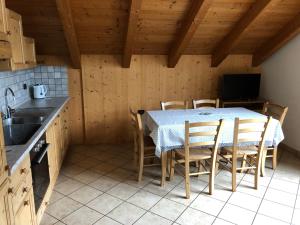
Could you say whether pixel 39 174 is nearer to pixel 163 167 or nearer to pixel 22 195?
pixel 22 195

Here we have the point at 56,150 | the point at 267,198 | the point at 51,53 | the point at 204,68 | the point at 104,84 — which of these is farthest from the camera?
the point at 204,68

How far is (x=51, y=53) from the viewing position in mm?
4023

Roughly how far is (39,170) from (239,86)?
3619mm

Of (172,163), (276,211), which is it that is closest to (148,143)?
(172,163)

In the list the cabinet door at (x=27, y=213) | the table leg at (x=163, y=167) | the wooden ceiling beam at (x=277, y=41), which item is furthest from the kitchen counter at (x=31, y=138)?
the wooden ceiling beam at (x=277, y=41)

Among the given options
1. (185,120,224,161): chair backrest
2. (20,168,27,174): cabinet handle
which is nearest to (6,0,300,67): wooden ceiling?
(185,120,224,161): chair backrest

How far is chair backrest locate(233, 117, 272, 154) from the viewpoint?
2.76 metres

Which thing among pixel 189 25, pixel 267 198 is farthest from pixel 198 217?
A: pixel 189 25

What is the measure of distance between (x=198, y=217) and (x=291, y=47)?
10.4 ft

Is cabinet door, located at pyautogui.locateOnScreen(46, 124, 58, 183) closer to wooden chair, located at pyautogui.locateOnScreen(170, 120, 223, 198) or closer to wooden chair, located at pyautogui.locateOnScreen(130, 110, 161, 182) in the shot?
wooden chair, located at pyautogui.locateOnScreen(130, 110, 161, 182)

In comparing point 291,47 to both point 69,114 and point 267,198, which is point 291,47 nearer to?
point 267,198

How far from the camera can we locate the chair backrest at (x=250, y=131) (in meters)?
2.76

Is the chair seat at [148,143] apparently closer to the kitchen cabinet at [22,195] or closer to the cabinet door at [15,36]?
the kitchen cabinet at [22,195]

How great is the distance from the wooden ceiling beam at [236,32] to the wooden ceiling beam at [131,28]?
5.08ft
